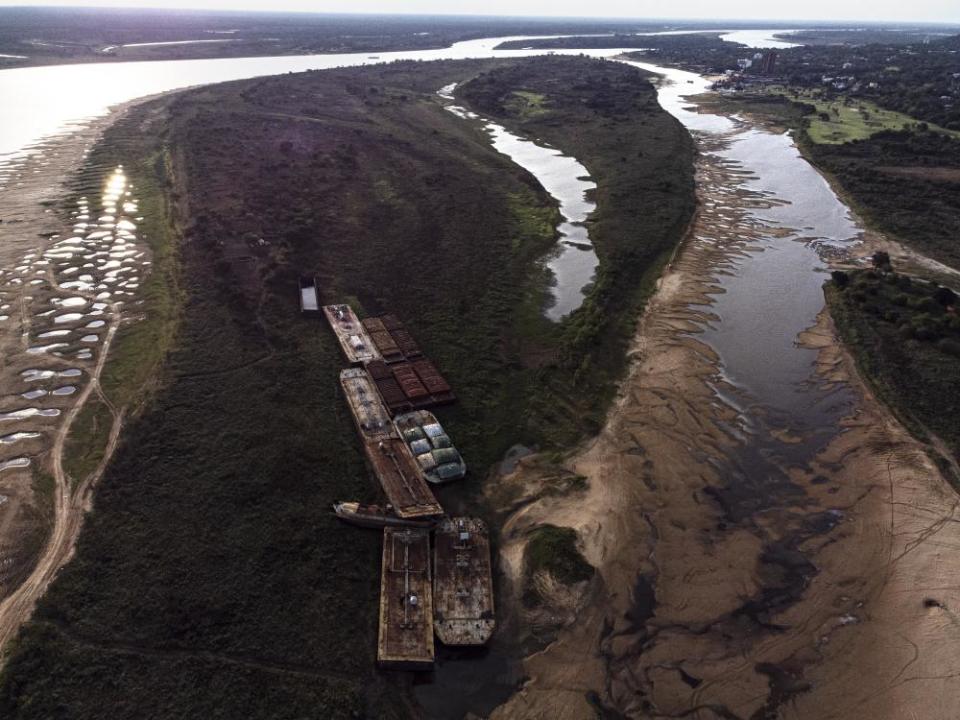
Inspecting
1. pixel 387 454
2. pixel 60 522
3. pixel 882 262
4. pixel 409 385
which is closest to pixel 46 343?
pixel 60 522

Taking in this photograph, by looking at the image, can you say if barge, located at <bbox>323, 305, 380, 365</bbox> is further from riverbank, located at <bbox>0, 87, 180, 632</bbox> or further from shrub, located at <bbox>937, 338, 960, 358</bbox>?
shrub, located at <bbox>937, 338, 960, 358</bbox>

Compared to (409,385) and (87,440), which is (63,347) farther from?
(409,385)

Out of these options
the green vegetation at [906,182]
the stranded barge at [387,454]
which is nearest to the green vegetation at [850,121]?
the green vegetation at [906,182]

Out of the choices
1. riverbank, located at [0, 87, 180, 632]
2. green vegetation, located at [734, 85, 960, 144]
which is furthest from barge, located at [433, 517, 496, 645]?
green vegetation, located at [734, 85, 960, 144]

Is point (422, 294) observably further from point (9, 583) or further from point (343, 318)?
point (9, 583)

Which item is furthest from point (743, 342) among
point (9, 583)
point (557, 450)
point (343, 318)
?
point (9, 583)
